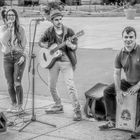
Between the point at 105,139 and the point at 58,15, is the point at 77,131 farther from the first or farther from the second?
the point at 58,15

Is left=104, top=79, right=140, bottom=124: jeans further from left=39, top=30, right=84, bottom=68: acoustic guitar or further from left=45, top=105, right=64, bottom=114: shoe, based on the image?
left=45, top=105, right=64, bottom=114: shoe

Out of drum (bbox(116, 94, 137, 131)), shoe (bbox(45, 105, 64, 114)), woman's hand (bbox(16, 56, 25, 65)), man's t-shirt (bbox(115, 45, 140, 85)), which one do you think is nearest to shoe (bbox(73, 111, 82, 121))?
shoe (bbox(45, 105, 64, 114))

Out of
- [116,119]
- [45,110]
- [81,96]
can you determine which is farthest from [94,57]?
[116,119]

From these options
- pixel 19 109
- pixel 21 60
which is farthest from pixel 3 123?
pixel 21 60

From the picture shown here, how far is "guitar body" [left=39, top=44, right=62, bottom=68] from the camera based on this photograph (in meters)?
7.33

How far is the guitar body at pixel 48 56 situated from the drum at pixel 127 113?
1.42 metres

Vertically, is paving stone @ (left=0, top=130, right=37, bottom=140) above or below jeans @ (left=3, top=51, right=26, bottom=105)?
below

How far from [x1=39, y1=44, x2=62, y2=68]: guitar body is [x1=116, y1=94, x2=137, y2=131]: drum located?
1418 mm

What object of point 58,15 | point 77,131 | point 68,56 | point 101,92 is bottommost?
point 77,131

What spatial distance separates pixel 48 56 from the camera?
747cm

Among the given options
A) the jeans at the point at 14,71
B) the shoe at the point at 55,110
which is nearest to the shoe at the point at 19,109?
the jeans at the point at 14,71

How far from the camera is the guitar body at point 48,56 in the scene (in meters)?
7.33

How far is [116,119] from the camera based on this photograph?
6684 mm

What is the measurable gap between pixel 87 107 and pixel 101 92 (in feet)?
1.13
